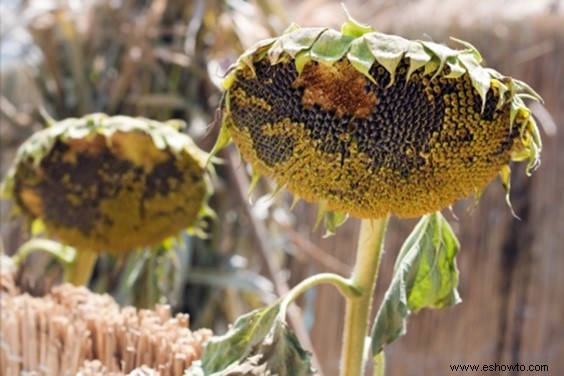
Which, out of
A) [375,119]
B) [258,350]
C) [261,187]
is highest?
[261,187]

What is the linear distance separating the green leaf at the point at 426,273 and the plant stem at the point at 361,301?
0.01m

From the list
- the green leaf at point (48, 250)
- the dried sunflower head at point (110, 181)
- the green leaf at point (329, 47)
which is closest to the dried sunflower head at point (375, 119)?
the green leaf at point (329, 47)

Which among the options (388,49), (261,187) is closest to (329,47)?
(388,49)

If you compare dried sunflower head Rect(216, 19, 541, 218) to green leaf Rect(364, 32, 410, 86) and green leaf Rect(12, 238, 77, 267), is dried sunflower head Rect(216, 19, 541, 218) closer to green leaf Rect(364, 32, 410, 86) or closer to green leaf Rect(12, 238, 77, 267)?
green leaf Rect(364, 32, 410, 86)

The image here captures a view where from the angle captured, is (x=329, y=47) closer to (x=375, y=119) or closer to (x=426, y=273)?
(x=375, y=119)

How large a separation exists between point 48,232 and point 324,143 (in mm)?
626

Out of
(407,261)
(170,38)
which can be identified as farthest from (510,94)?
(170,38)

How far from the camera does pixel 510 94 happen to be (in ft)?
2.11

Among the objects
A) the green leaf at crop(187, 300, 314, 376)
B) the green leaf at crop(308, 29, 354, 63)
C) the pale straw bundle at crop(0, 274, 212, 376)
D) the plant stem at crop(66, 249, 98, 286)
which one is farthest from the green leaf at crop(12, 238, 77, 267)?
the green leaf at crop(308, 29, 354, 63)

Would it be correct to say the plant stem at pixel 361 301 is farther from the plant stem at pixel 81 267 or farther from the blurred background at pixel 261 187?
the plant stem at pixel 81 267

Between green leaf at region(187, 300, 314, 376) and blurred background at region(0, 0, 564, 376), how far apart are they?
1.41ft

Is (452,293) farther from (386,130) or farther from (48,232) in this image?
(48,232)

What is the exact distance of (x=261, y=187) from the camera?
2049 mm

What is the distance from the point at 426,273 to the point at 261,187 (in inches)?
50.4
